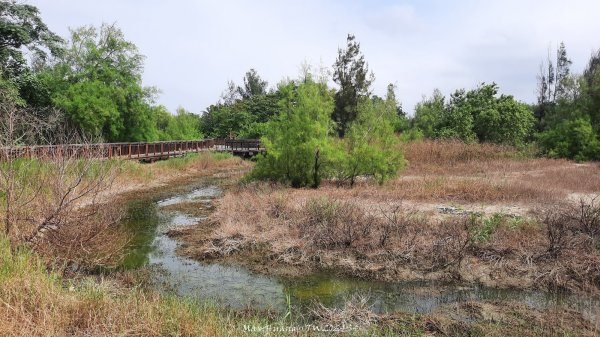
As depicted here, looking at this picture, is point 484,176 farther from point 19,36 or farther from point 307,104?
point 19,36

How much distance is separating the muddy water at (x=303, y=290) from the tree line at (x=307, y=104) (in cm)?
1001

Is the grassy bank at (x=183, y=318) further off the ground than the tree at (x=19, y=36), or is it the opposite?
the tree at (x=19, y=36)

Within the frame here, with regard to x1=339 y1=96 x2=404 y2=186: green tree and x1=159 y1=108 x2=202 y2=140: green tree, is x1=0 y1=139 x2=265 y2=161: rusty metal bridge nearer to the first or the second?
x1=159 y1=108 x2=202 y2=140: green tree

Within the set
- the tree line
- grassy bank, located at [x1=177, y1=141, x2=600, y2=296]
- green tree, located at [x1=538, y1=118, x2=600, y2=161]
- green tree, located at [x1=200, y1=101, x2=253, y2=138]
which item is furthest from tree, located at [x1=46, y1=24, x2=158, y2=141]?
green tree, located at [x1=538, y1=118, x2=600, y2=161]

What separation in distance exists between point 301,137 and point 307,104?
1476mm

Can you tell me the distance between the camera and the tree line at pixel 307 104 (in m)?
→ 19.7

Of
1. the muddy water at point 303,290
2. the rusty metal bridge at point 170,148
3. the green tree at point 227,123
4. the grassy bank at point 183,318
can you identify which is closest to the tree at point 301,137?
the rusty metal bridge at point 170,148

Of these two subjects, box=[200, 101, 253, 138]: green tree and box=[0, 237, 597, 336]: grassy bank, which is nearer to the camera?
box=[0, 237, 597, 336]: grassy bank

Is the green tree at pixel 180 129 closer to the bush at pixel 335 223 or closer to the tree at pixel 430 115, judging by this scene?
the tree at pixel 430 115

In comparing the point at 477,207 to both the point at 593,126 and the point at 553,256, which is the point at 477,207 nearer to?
the point at 553,256

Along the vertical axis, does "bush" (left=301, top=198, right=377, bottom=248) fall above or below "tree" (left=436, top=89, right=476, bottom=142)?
below

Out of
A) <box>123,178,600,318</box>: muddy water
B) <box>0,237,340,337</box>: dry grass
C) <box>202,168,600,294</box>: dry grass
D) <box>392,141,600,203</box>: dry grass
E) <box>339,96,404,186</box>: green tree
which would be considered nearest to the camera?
<box>0,237,340,337</box>: dry grass

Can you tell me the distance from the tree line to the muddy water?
1001cm

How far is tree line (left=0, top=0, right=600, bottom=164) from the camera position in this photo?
1969 cm
